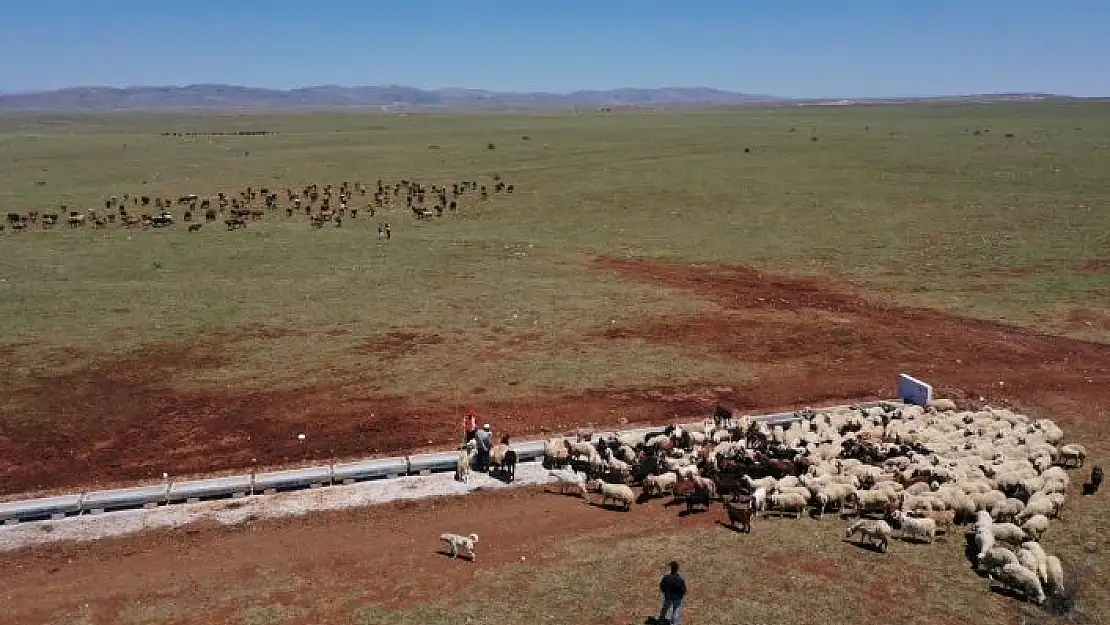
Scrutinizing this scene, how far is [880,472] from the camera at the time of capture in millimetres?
17844

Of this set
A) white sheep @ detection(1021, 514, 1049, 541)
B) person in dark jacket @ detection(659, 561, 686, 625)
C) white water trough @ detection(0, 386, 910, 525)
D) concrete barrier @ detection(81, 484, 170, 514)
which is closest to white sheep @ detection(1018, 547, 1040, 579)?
white sheep @ detection(1021, 514, 1049, 541)

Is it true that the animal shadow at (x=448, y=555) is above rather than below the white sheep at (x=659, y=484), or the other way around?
below

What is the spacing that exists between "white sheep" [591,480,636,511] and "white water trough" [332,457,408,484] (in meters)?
4.45

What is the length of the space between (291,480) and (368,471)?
5.24ft

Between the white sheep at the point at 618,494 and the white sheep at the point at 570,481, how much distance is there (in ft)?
1.69

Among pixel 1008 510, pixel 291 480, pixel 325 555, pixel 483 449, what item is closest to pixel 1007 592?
pixel 1008 510

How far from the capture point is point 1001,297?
3272cm

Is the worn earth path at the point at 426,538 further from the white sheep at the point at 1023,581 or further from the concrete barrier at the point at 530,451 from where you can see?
the concrete barrier at the point at 530,451

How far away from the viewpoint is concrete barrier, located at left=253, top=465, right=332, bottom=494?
59.2 feet

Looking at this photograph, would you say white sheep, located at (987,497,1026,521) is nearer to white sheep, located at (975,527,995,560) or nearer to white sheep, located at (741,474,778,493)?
white sheep, located at (975,527,995,560)

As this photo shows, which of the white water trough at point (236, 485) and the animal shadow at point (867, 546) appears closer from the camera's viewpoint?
the animal shadow at point (867, 546)

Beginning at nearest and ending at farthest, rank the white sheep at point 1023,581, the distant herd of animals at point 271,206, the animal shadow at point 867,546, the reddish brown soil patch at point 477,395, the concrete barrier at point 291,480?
the white sheep at point 1023,581 < the animal shadow at point 867,546 < the concrete barrier at point 291,480 < the reddish brown soil patch at point 477,395 < the distant herd of animals at point 271,206

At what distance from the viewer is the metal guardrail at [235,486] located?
55.5 feet

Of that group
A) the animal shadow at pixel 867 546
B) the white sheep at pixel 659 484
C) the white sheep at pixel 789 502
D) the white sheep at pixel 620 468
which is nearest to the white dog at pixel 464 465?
the white sheep at pixel 620 468
